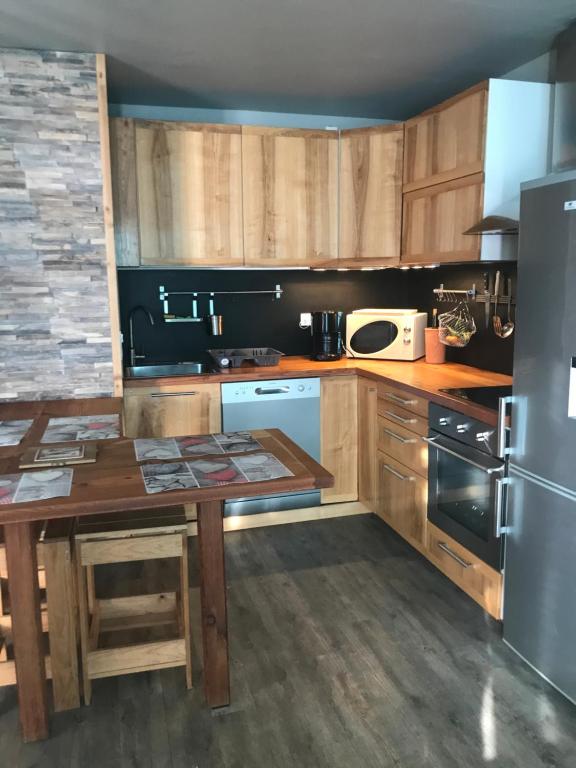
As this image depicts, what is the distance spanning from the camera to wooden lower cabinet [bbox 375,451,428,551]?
310cm

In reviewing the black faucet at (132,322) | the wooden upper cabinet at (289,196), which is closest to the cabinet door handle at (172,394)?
the black faucet at (132,322)

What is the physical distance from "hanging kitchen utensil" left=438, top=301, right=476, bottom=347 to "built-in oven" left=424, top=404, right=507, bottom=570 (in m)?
0.77

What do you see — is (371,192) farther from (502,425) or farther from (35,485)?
(35,485)

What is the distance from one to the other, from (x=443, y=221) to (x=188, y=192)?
4.79 feet

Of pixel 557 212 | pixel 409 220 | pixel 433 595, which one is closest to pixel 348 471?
pixel 433 595

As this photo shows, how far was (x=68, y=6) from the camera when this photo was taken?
7.76ft

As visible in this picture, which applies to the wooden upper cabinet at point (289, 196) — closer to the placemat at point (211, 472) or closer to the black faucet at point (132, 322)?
the black faucet at point (132, 322)

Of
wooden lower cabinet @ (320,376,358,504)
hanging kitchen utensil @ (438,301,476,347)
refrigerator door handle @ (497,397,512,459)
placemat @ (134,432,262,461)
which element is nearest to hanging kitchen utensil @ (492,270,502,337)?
hanging kitchen utensil @ (438,301,476,347)

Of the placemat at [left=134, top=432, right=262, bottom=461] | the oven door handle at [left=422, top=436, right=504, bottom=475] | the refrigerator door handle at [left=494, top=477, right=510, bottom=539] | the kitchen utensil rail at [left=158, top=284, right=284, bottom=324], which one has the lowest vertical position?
the refrigerator door handle at [left=494, top=477, right=510, bottom=539]

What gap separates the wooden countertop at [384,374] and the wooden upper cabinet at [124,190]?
0.76 m

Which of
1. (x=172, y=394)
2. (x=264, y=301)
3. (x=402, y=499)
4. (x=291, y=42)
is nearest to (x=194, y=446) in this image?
(x=172, y=394)

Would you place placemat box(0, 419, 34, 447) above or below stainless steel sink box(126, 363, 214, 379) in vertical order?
below

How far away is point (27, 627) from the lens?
1.85 meters

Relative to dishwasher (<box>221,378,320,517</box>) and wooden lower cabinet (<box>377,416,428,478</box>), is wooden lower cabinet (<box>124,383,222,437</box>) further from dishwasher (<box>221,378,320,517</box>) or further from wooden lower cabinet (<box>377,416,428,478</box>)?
wooden lower cabinet (<box>377,416,428,478</box>)
